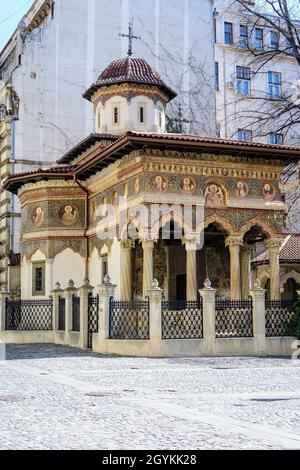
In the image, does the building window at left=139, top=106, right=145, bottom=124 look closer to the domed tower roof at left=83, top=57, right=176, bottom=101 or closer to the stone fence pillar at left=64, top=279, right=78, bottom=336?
the domed tower roof at left=83, top=57, right=176, bottom=101

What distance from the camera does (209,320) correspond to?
59.9 feet

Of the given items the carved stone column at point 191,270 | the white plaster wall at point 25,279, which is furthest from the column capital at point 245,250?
the white plaster wall at point 25,279

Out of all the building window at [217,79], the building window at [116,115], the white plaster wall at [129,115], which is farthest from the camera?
the building window at [217,79]

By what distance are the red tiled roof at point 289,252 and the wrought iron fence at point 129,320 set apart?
15.7 meters

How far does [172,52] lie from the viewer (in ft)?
115

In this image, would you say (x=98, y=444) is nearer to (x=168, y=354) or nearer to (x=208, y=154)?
(x=168, y=354)

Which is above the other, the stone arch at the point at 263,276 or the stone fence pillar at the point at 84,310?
the stone arch at the point at 263,276

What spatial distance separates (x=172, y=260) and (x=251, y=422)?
1704 cm

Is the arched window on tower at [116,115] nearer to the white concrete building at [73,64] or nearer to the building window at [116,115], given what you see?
the building window at [116,115]

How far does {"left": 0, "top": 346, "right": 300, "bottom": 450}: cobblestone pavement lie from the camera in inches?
263

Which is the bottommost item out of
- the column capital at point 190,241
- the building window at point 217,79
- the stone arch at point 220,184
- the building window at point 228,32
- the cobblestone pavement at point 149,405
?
the cobblestone pavement at point 149,405

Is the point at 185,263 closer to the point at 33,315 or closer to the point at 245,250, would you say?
the point at 245,250

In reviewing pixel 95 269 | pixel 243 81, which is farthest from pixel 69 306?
pixel 243 81

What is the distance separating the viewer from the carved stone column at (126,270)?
21219mm
